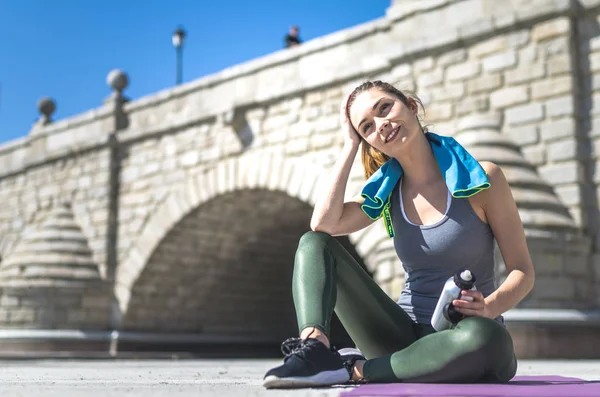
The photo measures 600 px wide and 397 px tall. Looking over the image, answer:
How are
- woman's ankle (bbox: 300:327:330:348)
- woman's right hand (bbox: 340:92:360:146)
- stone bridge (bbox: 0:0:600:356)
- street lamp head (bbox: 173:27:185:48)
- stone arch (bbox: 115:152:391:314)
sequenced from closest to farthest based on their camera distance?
woman's ankle (bbox: 300:327:330:348) < woman's right hand (bbox: 340:92:360:146) < stone bridge (bbox: 0:0:600:356) < stone arch (bbox: 115:152:391:314) < street lamp head (bbox: 173:27:185:48)

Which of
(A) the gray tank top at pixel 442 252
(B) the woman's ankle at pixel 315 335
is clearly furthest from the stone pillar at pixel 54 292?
(B) the woman's ankle at pixel 315 335

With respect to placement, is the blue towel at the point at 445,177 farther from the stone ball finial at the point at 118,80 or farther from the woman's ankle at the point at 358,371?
the stone ball finial at the point at 118,80

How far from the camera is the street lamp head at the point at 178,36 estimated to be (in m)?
18.4

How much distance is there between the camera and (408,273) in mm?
2832

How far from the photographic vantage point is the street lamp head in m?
18.4

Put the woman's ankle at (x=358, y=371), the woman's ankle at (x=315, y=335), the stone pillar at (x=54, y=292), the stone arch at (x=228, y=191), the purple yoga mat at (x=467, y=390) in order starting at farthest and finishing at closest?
1. the stone pillar at (x=54, y=292)
2. the stone arch at (x=228, y=191)
3. the woman's ankle at (x=358, y=371)
4. the woman's ankle at (x=315, y=335)
5. the purple yoga mat at (x=467, y=390)

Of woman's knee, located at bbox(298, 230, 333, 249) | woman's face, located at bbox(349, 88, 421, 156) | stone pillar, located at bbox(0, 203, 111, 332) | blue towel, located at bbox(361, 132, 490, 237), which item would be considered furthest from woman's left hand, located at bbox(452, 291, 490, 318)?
stone pillar, located at bbox(0, 203, 111, 332)

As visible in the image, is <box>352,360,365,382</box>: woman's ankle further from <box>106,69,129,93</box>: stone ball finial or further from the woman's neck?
<box>106,69,129,93</box>: stone ball finial

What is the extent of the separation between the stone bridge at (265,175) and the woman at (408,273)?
12.7 ft

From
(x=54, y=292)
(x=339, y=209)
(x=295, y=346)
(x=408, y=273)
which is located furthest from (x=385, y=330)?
(x=54, y=292)

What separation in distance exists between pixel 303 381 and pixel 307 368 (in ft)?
0.14

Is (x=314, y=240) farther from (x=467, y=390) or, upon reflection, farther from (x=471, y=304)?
(x=467, y=390)

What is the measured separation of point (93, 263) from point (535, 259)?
25.2 ft

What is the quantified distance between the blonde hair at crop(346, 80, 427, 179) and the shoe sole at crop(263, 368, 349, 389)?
93 centimetres
